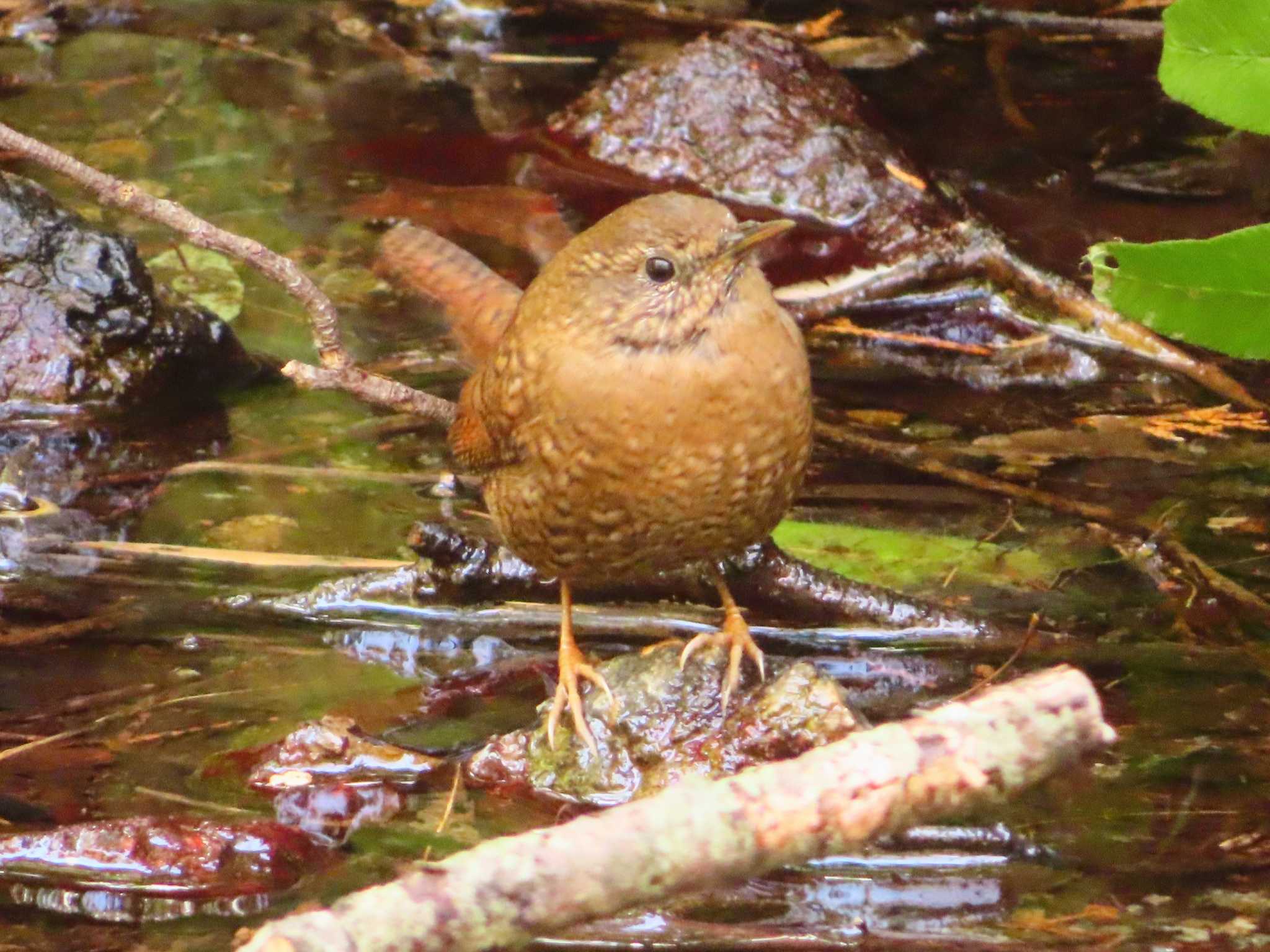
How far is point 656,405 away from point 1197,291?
95cm

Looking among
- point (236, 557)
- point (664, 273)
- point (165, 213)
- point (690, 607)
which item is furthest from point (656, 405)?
point (236, 557)

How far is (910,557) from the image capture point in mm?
3811

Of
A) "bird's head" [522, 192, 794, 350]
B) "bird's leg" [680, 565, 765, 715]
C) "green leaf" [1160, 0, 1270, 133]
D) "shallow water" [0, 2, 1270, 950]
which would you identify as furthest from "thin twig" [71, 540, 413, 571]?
"green leaf" [1160, 0, 1270, 133]

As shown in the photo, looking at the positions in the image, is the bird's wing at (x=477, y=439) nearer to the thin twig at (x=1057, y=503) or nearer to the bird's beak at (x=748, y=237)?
the bird's beak at (x=748, y=237)

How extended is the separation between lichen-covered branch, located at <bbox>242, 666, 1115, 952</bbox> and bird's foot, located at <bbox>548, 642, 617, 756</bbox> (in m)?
1.27

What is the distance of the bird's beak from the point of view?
293 cm

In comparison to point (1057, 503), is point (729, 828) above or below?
above

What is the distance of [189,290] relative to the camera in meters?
5.48

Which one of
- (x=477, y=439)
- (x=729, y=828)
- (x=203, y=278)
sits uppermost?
(x=729, y=828)

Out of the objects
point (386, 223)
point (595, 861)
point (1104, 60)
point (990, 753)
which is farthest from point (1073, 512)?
point (1104, 60)

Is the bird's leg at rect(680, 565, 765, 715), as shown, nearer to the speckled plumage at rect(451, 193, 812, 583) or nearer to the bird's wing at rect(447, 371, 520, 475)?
the speckled plumage at rect(451, 193, 812, 583)

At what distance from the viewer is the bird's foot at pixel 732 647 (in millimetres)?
3090

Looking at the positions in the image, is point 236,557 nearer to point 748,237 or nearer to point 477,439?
point 477,439

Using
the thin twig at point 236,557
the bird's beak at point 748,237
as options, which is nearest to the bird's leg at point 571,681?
the thin twig at point 236,557
